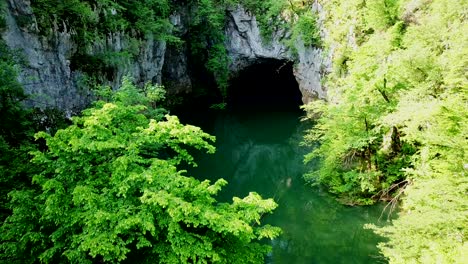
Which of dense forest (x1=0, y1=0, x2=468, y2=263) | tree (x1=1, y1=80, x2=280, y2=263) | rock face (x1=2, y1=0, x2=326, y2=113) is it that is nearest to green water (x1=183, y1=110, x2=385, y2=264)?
dense forest (x1=0, y1=0, x2=468, y2=263)

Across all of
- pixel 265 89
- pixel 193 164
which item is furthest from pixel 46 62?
pixel 265 89

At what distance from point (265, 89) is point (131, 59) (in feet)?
64.5

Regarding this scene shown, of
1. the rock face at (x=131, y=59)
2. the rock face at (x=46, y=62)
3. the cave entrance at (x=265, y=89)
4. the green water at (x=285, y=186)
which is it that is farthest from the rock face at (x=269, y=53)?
the rock face at (x=46, y=62)

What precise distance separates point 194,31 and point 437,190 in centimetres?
2310

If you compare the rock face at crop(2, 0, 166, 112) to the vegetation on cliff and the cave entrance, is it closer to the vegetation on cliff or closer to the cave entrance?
the vegetation on cliff

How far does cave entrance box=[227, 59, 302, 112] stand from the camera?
30219 mm

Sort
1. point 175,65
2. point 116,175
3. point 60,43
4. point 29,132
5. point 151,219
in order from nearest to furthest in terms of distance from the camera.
A: point 151,219 → point 116,175 → point 29,132 → point 60,43 → point 175,65

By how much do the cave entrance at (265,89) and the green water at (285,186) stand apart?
2230 millimetres

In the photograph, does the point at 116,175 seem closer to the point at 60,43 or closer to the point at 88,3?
the point at 60,43

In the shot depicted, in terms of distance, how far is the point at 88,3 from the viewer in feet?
47.7

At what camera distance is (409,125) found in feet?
30.6

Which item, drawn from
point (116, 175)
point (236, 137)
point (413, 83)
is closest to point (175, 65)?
point (236, 137)

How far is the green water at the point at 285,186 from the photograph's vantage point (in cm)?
1137

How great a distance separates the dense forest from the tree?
27 millimetres
